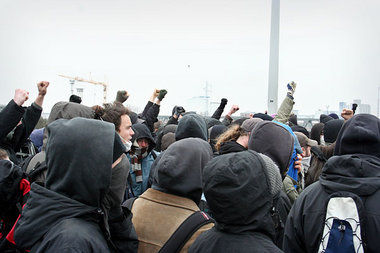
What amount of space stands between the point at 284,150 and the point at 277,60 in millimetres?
9964

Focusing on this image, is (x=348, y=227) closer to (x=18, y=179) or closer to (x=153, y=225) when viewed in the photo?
(x=153, y=225)

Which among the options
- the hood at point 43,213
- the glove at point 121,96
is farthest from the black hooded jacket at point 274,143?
the glove at point 121,96

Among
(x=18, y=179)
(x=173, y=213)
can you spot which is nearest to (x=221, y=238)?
(x=173, y=213)

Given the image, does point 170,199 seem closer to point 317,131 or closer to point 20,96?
point 20,96

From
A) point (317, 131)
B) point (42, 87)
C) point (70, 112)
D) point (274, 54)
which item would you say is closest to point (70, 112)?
point (70, 112)

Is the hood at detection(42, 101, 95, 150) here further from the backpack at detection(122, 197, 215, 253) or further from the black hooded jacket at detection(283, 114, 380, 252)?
the black hooded jacket at detection(283, 114, 380, 252)

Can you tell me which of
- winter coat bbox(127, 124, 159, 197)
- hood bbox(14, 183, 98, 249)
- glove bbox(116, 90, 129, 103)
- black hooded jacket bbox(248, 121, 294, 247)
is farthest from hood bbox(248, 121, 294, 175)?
glove bbox(116, 90, 129, 103)

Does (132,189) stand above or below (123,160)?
below

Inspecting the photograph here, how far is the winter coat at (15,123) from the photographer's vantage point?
3.09 m

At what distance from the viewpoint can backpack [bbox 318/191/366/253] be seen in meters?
1.92

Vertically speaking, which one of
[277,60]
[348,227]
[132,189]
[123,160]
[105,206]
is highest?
[277,60]

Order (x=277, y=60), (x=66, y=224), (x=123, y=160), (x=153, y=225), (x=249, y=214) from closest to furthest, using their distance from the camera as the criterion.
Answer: (x=66, y=224)
(x=249, y=214)
(x=123, y=160)
(x=153, y=225)
(x=277, y=60)

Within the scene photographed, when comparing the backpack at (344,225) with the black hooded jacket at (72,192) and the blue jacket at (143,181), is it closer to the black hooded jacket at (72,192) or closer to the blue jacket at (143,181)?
the black hooded jacket at (72,192)

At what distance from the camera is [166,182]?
2293mm
